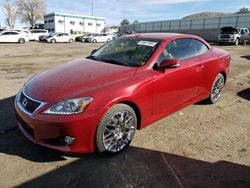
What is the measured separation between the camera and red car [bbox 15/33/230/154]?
3.02 m

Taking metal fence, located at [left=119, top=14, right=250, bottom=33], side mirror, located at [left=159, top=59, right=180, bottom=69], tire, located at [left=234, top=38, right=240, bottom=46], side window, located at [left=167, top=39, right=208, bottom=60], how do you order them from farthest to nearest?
metal fence, located at [left=119, top=14, right=250, bottom=33]
tire, located at [left=234, top=38, right=240, bottom=46]
side window, located at [left=167, top=39, right=208, bottom=60]
side mirror, located at [left=159, top=59, right=180, bottom=69]

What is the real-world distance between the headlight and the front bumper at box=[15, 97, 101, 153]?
0.06m

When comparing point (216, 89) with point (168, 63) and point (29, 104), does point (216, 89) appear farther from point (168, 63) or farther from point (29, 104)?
point (29, 104)

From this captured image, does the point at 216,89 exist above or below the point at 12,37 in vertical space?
above

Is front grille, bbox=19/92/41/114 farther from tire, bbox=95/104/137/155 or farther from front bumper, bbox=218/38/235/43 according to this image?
front bumper, bbox=218/38/235/43

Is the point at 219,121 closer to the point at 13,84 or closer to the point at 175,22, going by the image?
the point at 13,84

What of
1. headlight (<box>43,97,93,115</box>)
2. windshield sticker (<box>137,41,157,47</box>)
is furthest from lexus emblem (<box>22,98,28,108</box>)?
windshield sticker (<box>137,41,157,47</box>)

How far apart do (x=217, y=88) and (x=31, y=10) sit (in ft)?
243

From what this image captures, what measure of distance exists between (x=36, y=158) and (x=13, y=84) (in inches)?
176

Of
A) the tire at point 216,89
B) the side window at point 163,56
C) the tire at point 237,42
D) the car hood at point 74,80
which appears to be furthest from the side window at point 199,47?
the tire at point 237,42

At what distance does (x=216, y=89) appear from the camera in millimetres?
5535

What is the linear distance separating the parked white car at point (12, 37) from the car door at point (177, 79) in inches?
1116

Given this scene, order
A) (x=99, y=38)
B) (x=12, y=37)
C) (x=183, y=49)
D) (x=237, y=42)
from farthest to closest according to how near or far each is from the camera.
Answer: (x=99, y=38) → (x=12, y=37) → (x=237, y=42) → (x=183, y=49)

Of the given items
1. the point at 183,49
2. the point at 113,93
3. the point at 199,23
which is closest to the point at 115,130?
the point at 113,93
